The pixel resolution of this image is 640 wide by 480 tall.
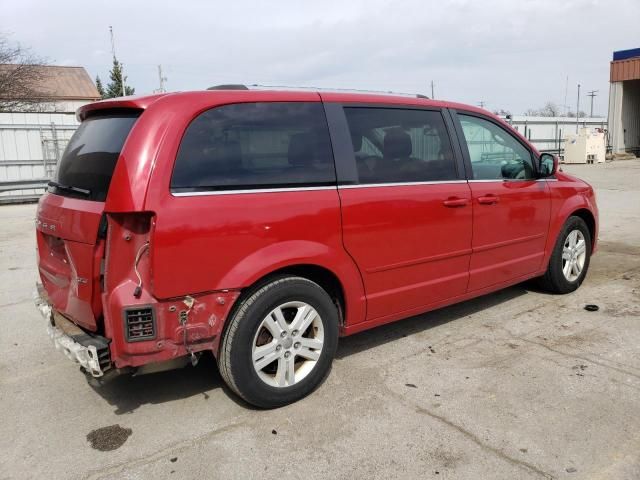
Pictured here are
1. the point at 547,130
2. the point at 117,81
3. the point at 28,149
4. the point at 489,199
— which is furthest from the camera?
the point at 117,81

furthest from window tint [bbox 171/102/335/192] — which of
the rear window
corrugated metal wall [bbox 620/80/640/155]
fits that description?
corrugated metal wall [bbox 620/80/640/155]

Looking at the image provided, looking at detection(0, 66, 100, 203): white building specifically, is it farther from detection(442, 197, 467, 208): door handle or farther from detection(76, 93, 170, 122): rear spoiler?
detection(442, 197, 467, 208): door handle

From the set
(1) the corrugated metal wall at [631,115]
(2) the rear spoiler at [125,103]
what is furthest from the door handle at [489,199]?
(1) the corrugated metal wall at [631,115]

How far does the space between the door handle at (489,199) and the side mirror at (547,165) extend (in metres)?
0.80

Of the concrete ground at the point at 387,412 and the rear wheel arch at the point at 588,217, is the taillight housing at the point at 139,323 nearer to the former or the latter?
the concrete ground at the point at 387,412

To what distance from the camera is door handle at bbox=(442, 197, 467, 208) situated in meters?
4.02

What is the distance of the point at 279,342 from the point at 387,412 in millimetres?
778

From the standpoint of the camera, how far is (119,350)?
2.84m

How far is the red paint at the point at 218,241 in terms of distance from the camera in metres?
2.82

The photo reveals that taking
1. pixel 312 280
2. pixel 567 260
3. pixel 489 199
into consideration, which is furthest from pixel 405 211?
pixel 567 260

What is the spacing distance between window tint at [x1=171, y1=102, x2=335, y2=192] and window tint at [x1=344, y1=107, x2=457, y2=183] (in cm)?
29

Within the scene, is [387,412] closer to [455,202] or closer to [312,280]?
[312,280]

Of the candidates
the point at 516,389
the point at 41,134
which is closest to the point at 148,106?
the point at 516,389

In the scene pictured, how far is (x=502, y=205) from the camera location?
14.7 ft
